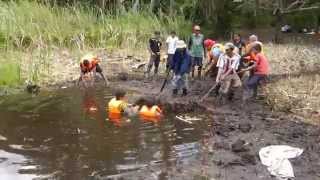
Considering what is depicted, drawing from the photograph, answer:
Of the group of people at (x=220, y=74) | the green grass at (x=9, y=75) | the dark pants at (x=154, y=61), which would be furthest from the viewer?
the dark pants at (x=154, y=61)

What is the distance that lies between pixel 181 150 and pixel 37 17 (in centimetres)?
1333

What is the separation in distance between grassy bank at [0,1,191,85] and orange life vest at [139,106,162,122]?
5411mm

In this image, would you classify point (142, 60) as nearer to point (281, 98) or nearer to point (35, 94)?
point (35, 94)

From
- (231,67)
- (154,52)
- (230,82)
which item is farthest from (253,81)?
(154,52)

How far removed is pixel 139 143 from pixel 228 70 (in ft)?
13.5

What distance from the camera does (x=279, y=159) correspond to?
9.47 meters

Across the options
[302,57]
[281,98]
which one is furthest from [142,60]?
[281,98]

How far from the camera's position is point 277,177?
9.15 m

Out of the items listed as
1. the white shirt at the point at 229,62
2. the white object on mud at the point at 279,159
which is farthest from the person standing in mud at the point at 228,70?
the white object on mud at the point at 279,159

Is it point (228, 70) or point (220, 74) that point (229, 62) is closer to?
point (228, 70)

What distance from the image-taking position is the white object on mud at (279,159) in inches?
361

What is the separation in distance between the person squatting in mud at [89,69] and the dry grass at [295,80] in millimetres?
4728

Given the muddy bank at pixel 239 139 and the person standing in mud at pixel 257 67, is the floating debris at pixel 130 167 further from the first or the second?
the person standing in mud at pixel 257 67

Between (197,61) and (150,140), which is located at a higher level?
(197,61)
